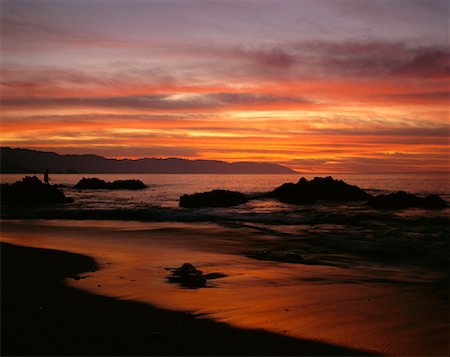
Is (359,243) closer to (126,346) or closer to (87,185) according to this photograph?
(126,346)

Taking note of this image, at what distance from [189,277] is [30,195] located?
3156 cm

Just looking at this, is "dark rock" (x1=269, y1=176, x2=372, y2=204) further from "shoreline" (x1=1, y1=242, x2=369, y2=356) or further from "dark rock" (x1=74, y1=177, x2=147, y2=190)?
"dark rock" (x1=74, y1=177, x2=147, y2=190)

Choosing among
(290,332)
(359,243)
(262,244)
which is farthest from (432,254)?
(290,332)

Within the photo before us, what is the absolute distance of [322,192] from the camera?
37500 mm

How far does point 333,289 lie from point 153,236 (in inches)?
410

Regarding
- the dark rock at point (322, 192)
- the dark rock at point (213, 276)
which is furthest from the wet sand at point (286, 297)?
the dark rock at point (322, 192)

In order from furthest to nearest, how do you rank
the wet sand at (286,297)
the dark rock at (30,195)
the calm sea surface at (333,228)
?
the dark rock at (30,195) < the calm sea surface at (333,228) < the wet sand at (286,297)

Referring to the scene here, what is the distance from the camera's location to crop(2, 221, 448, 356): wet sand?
620 centimetres

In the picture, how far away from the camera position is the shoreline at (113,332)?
216 inches

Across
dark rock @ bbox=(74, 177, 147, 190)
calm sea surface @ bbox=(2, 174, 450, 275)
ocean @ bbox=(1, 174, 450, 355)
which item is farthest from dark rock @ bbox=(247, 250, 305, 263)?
dark rock @ bbox=(74, 177, 147, 190)

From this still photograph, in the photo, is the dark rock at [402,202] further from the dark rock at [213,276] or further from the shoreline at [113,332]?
the shoreline at [113,332]

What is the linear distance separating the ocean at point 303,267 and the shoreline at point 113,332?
1.40 feet

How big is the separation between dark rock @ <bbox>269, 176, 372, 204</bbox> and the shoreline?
30.1 m

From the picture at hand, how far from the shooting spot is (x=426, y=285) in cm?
988
